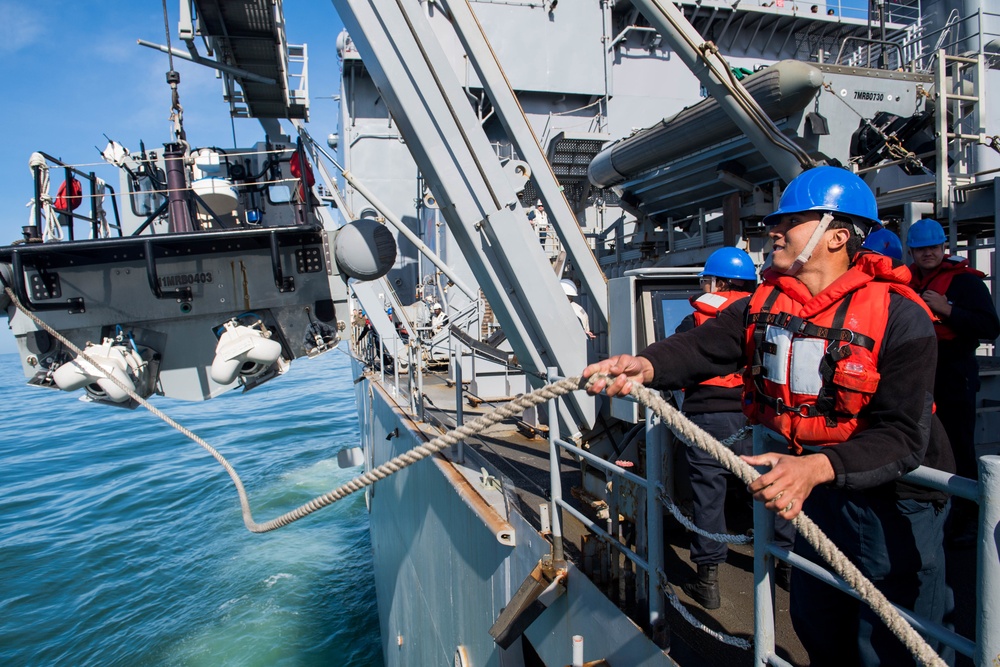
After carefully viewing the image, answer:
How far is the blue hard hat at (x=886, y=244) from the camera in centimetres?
331

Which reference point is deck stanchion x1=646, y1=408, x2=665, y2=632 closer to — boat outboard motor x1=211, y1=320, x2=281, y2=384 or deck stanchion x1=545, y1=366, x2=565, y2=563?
deck stanchion x1=545, y1=366, x2=565, y2=563

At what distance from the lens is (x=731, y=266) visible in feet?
9.92

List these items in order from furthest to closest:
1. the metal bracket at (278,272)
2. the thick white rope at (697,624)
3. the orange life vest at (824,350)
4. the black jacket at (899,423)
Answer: the metal bracket at (278,272), the thick white rope at (697,624), the orange life vest at (824,350), the black jacket at (899,423)

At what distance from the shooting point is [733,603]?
2.61 m

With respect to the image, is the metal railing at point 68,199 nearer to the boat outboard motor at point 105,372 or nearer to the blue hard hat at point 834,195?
the boat outboard motor at point 105,372

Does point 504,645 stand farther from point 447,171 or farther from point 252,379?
point 252,379

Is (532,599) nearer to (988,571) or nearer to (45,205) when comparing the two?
(988,571)

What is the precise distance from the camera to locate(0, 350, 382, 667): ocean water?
784 centimetres

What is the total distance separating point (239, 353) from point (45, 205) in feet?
6.80

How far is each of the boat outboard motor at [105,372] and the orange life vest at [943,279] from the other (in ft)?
18.3

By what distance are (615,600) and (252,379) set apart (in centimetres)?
415

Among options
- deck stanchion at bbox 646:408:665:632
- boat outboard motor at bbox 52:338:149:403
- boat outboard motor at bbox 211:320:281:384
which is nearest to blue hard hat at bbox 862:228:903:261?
deck stanchion at bbox 646:408:665:632

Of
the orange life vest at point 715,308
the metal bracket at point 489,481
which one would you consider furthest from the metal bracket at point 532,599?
the orange life vest at point 715,308

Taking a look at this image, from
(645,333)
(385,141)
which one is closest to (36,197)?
(645,333)
